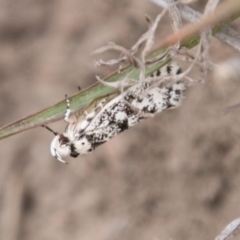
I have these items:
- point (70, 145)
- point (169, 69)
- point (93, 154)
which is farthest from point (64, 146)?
point (93, 154)

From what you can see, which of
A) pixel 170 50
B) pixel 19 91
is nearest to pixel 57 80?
pixel 19 91

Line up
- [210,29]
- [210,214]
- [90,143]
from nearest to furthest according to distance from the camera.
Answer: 1. [210,29]
2. [90,143]
3. [210,214]

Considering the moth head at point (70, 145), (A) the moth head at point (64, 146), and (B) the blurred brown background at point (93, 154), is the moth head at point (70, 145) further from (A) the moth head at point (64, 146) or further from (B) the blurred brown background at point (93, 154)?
(B) the blurred brown background at point (93, 154)

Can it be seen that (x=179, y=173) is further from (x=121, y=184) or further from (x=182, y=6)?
(x=182, y=6)

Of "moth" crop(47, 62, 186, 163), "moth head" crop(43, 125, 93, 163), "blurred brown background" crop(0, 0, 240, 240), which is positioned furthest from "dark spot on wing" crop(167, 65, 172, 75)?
"blurred brown background" crop(0, 0, 240, 240)

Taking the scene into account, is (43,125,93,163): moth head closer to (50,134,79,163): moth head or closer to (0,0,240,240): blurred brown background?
(50,134,79,163): moth head

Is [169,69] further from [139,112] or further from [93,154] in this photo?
[93,154]

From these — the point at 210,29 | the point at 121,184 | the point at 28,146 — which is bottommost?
the point at 210,29
